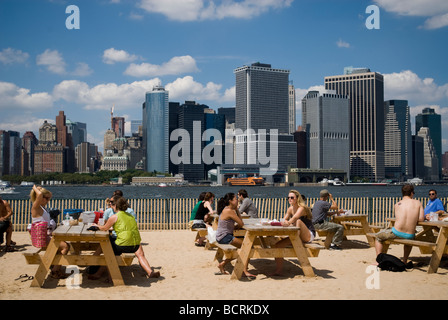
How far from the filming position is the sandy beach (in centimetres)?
720

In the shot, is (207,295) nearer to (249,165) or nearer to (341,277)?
(341,277)

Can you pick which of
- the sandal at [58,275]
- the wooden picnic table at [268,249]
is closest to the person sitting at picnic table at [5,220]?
the sandal at [58,275]

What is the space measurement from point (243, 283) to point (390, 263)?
→ 2.90 meters

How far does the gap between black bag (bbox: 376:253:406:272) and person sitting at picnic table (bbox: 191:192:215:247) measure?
15.9 feet

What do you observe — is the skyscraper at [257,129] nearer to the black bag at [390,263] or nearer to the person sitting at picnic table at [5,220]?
the person sitting at picnic table at [5,220]

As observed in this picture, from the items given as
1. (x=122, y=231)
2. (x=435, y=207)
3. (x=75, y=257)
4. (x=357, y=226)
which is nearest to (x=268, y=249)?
(x=122, y=231)

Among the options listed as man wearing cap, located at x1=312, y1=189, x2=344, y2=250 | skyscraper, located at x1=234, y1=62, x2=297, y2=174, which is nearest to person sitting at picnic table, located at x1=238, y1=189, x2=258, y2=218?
man wearing cap, located at x1=312, y1=189, x2=344, y2=250

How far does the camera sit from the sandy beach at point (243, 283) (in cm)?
720

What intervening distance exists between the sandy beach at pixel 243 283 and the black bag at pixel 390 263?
21cm

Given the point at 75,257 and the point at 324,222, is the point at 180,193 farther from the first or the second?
the point at 75,257

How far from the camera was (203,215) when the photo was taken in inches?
513

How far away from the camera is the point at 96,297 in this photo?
282 inches
